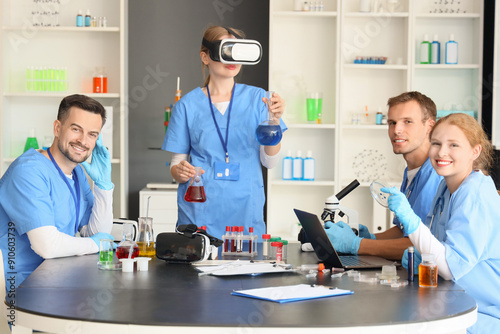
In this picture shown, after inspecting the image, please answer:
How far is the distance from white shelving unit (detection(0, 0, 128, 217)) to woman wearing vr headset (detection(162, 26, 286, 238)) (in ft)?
6.41

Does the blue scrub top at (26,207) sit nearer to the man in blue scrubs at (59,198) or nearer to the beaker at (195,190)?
the man in blue scrubs at (59,198)

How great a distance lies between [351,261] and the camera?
224 cm

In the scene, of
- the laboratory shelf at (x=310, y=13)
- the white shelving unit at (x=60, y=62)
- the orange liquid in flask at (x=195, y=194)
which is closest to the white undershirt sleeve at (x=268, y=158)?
the orange liquid in flask at (x=195, y=194)

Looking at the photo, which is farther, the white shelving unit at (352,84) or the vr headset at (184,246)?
the white shelving unit at (352,84)

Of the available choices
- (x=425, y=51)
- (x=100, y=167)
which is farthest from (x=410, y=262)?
(x=425, y=51)

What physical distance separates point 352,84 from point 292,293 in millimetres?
3487

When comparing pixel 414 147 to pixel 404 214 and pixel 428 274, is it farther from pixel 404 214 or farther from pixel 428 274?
pixel 428 274

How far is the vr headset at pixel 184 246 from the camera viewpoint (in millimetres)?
2184

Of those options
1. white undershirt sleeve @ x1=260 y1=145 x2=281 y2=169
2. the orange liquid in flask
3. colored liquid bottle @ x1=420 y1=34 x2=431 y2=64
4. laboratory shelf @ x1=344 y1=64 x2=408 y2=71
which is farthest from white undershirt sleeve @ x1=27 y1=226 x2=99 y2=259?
colored liquid bottle @ x1=420 y1=34 x2=431 y2=64

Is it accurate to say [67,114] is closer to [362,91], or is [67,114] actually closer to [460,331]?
[460,331]

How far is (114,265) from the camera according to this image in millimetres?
2107

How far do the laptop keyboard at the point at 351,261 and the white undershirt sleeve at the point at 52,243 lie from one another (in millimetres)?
976

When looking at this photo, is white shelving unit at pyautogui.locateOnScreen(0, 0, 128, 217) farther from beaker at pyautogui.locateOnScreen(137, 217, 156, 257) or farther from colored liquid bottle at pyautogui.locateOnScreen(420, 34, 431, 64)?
beaker at pyautogui.locateOnScreen(137, 217, 156, 257)

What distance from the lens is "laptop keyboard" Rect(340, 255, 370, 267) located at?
7.14ft
